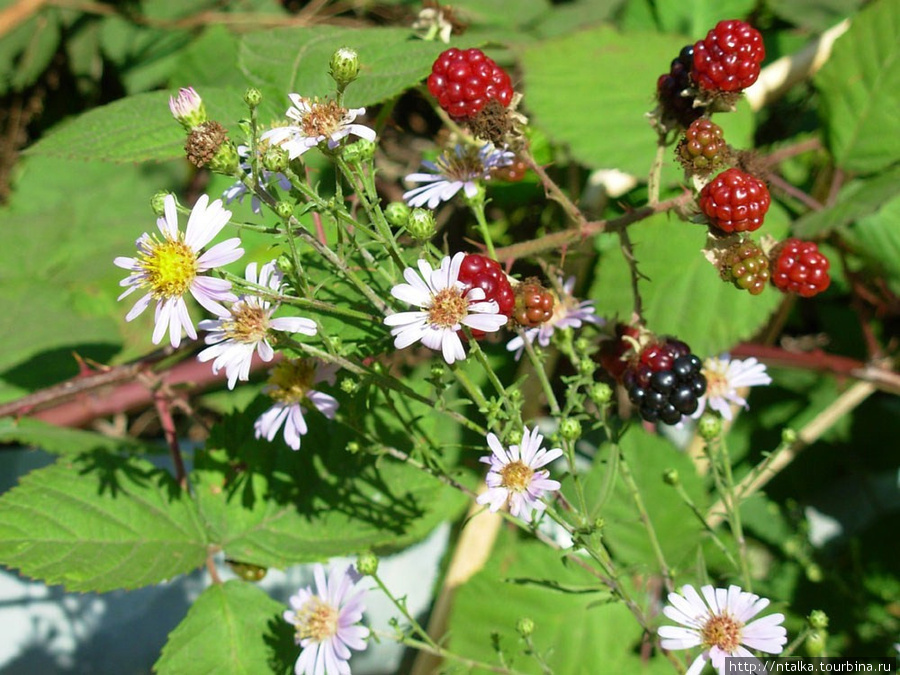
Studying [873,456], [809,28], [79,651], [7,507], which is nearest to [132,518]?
[7,507]

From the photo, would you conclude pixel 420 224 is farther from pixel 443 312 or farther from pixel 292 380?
pixel 292 380

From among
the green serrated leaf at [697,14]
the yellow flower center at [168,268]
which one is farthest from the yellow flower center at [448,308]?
the green serrated leaf at [697,14]

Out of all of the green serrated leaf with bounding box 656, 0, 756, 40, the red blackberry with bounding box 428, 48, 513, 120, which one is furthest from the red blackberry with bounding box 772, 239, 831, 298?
the green serrated leaf with bounding box 656, 0, 756, 40

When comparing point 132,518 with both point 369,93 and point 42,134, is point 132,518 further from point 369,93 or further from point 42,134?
point 42,134

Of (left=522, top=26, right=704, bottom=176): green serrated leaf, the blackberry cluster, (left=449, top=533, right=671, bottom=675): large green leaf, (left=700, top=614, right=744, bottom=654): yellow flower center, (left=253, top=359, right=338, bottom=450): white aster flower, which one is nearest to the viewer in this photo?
(left=700, top=614, right=744, bottom=654): yellow flower center

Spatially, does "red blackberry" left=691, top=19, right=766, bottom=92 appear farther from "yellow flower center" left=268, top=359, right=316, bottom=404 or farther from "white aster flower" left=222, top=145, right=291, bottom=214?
"yellow flower center" left=268, top=359, right=316, bottom=404

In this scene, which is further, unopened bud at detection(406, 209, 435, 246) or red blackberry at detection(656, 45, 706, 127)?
red blackberry at detection(656, 45, 706, 127)

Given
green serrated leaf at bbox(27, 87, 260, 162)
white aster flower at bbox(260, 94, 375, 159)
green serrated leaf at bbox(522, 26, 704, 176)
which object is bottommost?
white aster flower at bbox(260, 94, 375, 159)
